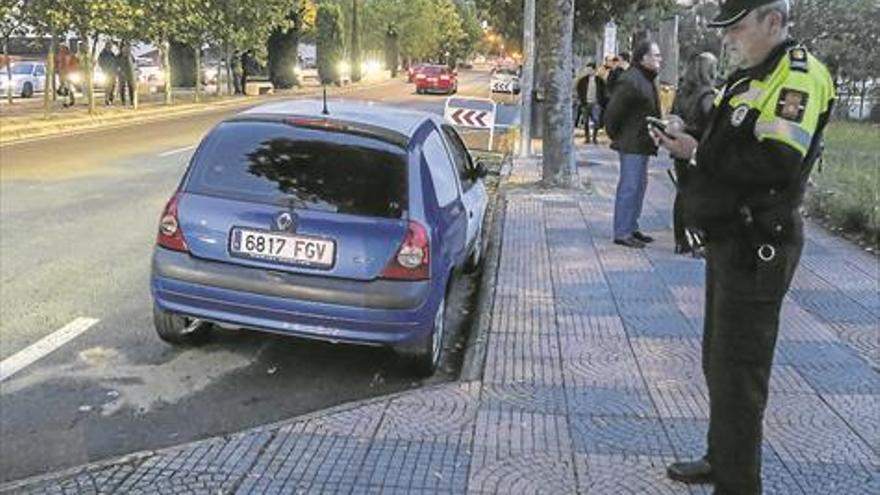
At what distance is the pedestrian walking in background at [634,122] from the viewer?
898 cm

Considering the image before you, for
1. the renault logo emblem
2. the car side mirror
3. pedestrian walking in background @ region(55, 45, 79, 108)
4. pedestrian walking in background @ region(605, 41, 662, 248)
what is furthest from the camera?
pedestrian walking in background @ region(55, 45, 79, 108)

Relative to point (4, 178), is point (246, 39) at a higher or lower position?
higher

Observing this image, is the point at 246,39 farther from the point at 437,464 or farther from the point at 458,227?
the point at 437,464

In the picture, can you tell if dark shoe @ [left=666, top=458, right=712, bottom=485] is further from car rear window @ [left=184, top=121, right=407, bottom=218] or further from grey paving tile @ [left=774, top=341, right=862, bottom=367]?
car rear window @ [left=184, top=121, right=407, bottom=218]

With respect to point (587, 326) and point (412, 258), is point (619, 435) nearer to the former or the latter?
point (412, 258)

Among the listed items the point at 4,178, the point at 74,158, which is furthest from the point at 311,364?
the point at 74,158

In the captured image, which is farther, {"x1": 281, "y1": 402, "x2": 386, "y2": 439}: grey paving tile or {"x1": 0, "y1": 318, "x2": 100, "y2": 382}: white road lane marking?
{"x1": 0, "y1": 318, "x2": 100, "y2": 382}: white road lane marking

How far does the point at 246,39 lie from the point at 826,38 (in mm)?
20636

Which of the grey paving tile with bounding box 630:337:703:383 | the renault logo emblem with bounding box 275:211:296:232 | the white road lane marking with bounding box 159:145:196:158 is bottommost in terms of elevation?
the grey paving tile with bounding box 630:337:703:383

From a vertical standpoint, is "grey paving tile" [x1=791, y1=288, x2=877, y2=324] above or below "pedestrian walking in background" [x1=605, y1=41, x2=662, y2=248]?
below

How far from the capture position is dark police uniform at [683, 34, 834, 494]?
323 centimetres

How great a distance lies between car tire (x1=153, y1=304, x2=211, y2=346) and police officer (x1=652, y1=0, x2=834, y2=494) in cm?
357

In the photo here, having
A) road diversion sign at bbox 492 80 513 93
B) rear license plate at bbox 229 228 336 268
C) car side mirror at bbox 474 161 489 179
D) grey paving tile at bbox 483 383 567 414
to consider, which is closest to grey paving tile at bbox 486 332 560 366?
grey paving tile at bbox 483 383 567 414

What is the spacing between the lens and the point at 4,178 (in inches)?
548
